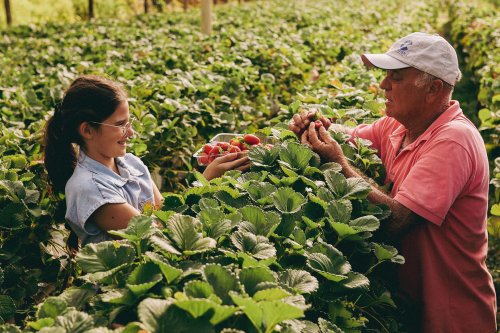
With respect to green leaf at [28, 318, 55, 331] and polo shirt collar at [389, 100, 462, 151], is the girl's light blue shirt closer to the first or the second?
green leaf at [28, 318, 55, 331]

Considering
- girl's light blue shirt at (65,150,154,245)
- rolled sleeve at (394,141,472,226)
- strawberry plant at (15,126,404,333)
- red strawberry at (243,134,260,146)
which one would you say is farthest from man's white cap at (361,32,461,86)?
girl's light blue shirt at (65,150,154,245)

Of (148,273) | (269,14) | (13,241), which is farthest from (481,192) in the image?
(269,14)

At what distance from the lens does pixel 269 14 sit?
15.2 meters

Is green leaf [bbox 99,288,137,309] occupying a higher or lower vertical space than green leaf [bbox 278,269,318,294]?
higher

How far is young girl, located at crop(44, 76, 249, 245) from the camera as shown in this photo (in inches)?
105

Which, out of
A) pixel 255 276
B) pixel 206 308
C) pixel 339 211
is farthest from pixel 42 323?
pixel 339 211

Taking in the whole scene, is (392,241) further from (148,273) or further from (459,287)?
(148,273)

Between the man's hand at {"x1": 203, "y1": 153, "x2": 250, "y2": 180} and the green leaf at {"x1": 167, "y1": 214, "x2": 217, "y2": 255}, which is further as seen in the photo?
the man's hand at {"x1": 203, "y1": 153, "x2": 250, "y2": 180}

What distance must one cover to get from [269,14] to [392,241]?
44.1 ft

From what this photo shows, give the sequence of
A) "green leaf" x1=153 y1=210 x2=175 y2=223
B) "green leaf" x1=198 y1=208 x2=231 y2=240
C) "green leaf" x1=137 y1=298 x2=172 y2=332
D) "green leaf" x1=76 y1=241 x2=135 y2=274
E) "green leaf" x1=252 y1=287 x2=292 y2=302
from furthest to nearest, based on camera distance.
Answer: "green leaf" x1=153 y1=210 x2=175 y2=223 → "green leaf" x1=198 y1=208 x2=231 y2=240 → "green leaf" x1=76 y1=241 x2=135 y2=274 → "green leaf" x1=252 y1=287 x2=292 y2=302 → "green leaf" x1=137 y1=298 x2=172 y2=332

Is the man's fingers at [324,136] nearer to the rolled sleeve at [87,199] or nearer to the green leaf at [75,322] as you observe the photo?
the rolled sleeve at [87,199]

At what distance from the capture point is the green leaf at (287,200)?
214cm

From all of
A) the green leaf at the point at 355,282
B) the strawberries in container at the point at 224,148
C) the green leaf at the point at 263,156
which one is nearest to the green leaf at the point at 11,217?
the strawberries in container at the point at 224,148

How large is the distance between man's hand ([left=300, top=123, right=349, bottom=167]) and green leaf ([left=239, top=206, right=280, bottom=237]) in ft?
2.62
